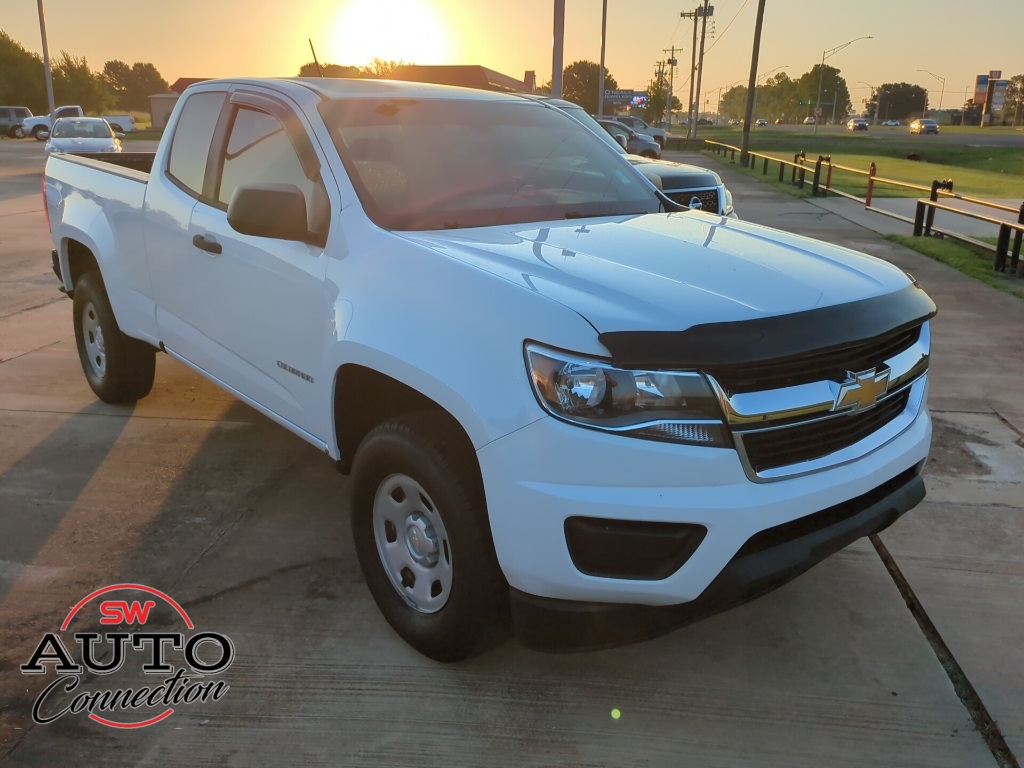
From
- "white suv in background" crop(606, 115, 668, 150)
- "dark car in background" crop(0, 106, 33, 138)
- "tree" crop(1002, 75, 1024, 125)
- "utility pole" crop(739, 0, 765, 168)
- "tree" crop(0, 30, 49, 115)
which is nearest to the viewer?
"utility pole" crop(739, 0, 765, 168)

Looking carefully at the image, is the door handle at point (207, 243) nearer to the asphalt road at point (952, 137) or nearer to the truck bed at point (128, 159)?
the truck bed at point (128, 159)

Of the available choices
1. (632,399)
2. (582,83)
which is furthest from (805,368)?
(582,83)

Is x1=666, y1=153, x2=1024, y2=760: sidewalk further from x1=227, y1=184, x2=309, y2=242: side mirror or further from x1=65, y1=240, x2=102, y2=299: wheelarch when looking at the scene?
x1=65, y1=240, x2=102, y2=299: wheelarch

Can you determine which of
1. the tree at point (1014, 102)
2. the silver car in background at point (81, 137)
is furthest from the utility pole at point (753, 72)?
the tree at point (1014, 102)

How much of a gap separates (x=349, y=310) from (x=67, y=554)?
1758mm

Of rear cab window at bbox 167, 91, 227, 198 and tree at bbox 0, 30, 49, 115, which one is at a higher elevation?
tree at bbox 0, 30, 49, 115

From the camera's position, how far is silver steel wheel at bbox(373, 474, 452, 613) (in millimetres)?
2707

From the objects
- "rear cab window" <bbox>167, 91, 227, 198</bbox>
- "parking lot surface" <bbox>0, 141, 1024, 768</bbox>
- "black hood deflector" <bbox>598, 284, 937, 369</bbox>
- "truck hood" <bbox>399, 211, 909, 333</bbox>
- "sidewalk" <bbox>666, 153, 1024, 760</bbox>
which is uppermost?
"rear cab window" <bbox>167, 91, 227, 198</bbox>

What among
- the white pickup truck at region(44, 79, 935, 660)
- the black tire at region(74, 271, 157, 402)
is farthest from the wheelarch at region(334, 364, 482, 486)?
the black tire at region(74, 271, 157, 402)

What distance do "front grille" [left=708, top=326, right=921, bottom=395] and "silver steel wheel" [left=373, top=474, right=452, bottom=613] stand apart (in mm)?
953

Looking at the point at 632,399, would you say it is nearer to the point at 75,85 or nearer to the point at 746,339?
the point at 746,339

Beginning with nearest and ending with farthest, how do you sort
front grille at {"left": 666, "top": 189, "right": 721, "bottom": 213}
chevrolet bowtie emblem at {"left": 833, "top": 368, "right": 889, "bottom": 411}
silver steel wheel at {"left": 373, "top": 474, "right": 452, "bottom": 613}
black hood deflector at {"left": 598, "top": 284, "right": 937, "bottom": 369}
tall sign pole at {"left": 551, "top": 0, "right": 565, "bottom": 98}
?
black hood deflector at {"left": 598, "top": 284, "right": 937, "bottom": 369} < chevrolet bowtie emblem at {"left": 833, "top": 368, "right": 889, "bottom": 411} < silver steel wheel at {"left": 373, "top": 474, "right": 452, "bottom": 613} < front grille at {"left": 666, "top": 189, "right": 721, "bottom": 213} < tall sign pole at {"left": 551, "top": 0, "right": 565, "bottom": 98}

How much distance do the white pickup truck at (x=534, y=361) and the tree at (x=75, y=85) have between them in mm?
75944

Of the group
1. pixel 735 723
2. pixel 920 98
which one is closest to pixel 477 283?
pixel 735 723
